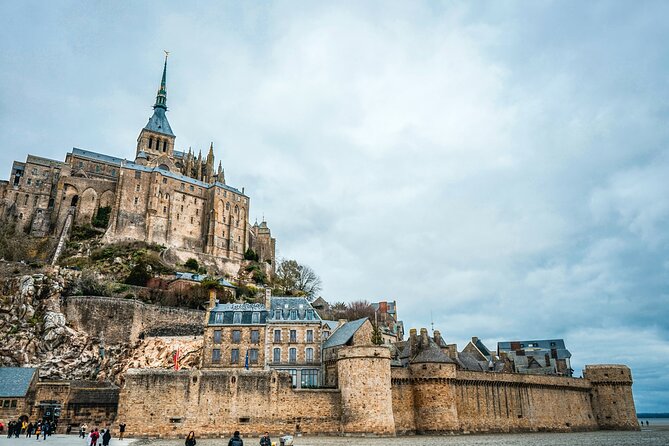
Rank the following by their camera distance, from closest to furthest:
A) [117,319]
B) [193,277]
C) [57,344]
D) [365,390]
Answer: [365,390], [57,344], [117,319], [193,277]

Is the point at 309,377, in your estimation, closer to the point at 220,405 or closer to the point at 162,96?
the point at 220,405

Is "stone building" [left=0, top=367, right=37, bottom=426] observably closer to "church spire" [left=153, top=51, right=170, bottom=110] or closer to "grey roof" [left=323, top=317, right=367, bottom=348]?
"grey roof" [left=323, top=317, right=367, bottom=348]

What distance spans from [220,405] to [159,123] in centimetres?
7386

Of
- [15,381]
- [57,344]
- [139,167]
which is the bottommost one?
[15,381]

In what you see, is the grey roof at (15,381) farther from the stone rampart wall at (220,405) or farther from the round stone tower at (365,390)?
the round stone tower at (365,390)

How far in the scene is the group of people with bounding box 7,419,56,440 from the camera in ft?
99.5

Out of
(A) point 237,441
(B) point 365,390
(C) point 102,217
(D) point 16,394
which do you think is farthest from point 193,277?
(A) point 237,441

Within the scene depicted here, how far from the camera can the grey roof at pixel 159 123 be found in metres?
94.4

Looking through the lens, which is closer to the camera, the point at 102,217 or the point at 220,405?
the point at 220,405

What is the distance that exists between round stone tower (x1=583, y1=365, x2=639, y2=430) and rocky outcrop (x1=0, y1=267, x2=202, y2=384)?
3886cm

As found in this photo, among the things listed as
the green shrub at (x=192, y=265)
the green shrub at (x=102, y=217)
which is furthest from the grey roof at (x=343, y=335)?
the green shrub at (x=102, y=217)

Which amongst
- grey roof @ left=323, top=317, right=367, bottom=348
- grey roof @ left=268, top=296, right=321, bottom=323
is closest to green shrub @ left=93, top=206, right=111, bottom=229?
grey roof @ left=268, top=296, right=321, bottom=323

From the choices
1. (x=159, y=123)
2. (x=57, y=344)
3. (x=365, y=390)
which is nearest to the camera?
(x=365, y=390)

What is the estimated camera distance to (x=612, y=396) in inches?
2066
